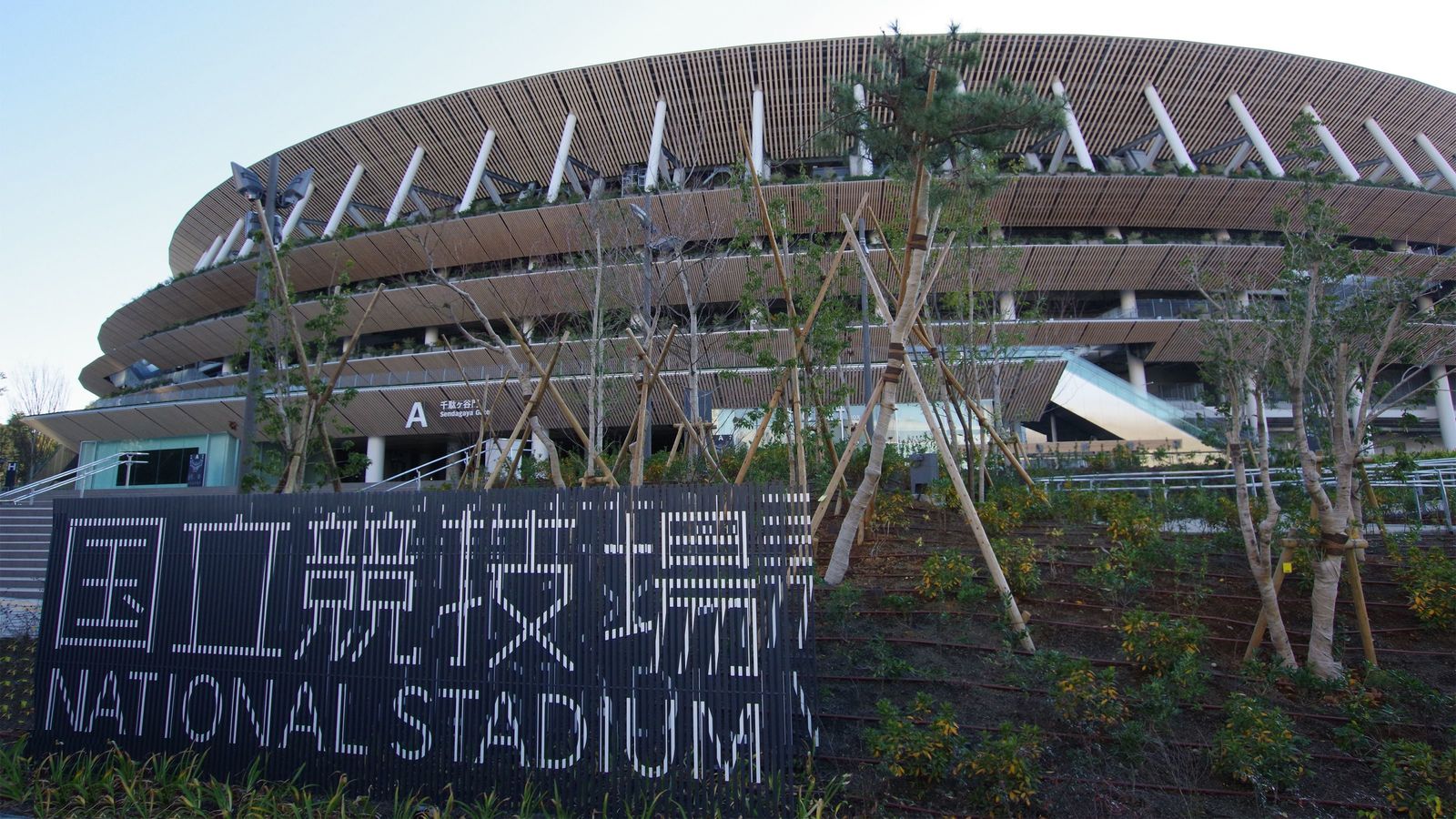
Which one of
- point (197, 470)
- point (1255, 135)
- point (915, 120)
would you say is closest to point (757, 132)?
point (1255, 135)

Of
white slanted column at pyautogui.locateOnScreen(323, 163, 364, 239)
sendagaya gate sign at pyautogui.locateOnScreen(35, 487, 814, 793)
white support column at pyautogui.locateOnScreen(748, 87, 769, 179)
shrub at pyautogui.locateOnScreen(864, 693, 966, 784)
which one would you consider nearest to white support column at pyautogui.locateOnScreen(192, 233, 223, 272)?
white slanted column at pyautogui.locateOnScreen(323, 163, 364, 239)

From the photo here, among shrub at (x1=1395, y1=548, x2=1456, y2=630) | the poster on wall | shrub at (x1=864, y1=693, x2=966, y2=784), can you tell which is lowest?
shrub at (x1=864, y1=693, x2=966, y2=784)

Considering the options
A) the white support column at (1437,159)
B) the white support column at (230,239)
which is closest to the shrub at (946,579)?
the white support column at (1437,159)

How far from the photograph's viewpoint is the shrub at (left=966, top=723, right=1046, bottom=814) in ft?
15.8

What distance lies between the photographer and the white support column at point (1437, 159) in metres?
35.5

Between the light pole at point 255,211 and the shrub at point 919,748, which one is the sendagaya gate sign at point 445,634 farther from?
the light pole at point 255,211

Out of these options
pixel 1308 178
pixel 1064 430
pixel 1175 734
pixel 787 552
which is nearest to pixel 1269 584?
pixel 1175 734

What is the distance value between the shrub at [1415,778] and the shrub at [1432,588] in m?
3.15

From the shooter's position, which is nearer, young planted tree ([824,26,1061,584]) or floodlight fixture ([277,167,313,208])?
young planted tree ([824,26,1061,584])

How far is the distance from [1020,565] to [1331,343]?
4021mm

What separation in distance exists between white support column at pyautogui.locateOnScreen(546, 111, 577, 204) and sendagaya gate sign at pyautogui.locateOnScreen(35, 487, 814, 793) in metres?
29.3

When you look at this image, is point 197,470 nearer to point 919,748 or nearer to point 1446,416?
point 919,748

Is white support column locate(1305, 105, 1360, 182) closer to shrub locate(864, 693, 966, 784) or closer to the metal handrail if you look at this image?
the metal handrail

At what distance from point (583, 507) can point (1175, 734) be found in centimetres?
460
